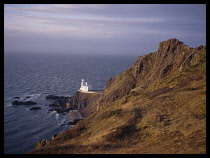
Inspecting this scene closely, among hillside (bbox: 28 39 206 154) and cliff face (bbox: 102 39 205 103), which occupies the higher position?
cliff face (bbox: 102 39 205 103)

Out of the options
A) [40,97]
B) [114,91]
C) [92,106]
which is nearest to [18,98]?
[40,97]

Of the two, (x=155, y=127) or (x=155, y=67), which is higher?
(x=155, y=67)

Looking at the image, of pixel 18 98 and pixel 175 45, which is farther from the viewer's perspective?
pixel 18 98

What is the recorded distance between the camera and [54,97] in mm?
66688

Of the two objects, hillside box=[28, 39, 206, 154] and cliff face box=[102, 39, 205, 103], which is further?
cliff face box=[102, 39, 205, 103]

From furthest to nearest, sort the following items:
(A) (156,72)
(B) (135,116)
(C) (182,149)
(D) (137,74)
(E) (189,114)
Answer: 1. (D) (137,74)
2. (A) (156,72)
3. (B) (135,116)
4. (E) (189,114)
5. (C) (182,149)

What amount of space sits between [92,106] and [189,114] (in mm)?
39514

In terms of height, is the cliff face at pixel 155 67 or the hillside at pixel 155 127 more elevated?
the cliff face at pixel 155 67

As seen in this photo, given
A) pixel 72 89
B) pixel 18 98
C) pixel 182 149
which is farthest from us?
pixel 72 89

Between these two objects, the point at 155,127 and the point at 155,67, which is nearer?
the point at 155,127

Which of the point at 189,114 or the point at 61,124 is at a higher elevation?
the point at 189,114

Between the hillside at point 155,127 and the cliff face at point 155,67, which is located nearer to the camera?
the hillside at point 155,127

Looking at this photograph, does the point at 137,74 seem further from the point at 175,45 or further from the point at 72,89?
the point at 72,89

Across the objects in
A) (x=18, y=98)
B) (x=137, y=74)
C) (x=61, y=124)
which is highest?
(x=137, y=74)
